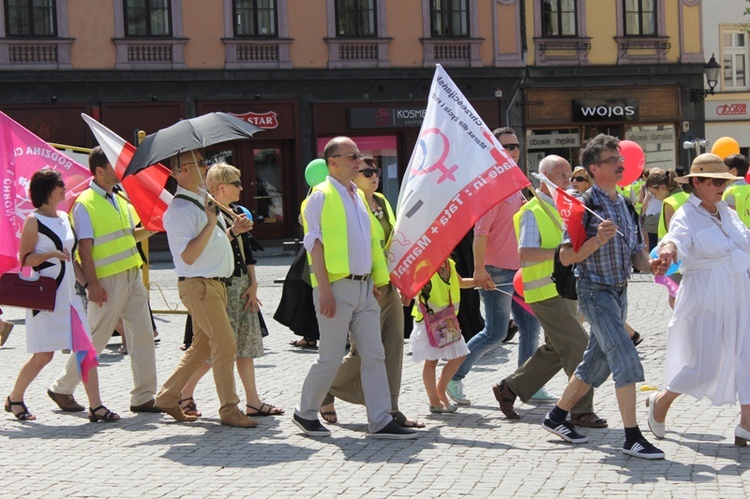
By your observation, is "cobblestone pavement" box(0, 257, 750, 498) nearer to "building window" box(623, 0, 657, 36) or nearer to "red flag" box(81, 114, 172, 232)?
"red flag" box(81, 114, 172, 232)

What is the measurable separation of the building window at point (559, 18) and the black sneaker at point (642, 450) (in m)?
28.2

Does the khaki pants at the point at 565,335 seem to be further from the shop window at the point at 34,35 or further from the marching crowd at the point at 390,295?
the shop window at the point at 34,35

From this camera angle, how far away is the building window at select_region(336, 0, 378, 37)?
32.2 meters

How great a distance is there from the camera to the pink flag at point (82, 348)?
28.5ft

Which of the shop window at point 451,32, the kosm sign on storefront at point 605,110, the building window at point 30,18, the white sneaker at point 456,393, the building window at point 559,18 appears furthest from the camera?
the building window at point 559,18

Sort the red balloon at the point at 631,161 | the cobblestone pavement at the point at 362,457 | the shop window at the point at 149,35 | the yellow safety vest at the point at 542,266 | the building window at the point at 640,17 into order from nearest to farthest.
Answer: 1. the cobblestone pavement at the point at 362,457
2. the yellow safety vest at the point at 542,266
3. the red balloon at the point at 631,161
4. the shop window at the point at 149,35
5. the building window at the point at 640,17

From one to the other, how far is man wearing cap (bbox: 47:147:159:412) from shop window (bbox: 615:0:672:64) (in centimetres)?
2747

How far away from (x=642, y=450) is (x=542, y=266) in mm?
1607

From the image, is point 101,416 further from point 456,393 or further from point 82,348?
point 456,393

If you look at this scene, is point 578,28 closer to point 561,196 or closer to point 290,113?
point 290,113

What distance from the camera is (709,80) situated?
34.4 meters

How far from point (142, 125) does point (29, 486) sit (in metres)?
23.8

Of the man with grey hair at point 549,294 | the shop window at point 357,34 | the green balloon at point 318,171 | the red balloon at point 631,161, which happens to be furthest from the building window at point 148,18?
the man with grey hair at point 549,294

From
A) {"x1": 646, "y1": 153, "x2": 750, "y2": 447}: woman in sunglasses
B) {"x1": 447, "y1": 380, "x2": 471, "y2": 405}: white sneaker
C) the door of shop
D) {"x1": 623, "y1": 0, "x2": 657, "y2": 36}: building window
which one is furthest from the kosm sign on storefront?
{"x1": 646, "y1": 153, "x2": 750, "y2": 447}: woman in sunglasses
